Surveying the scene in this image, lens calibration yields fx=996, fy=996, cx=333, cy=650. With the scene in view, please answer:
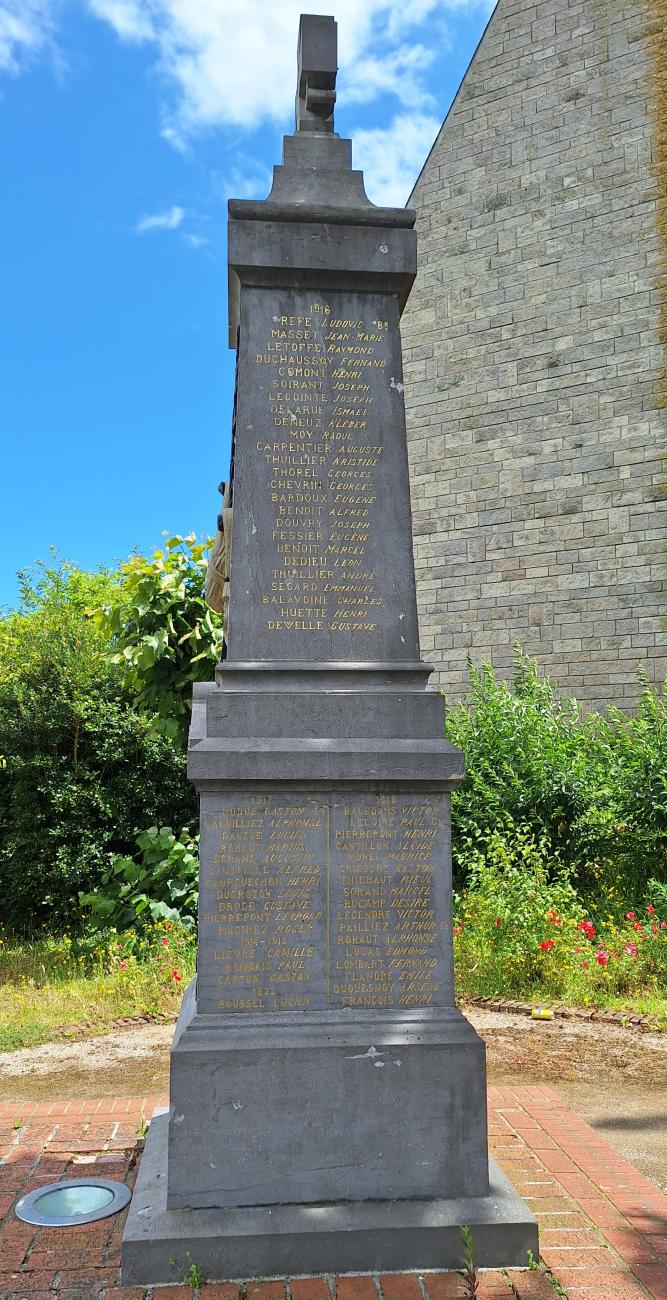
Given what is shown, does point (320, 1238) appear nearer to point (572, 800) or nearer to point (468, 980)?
point (468, 980)

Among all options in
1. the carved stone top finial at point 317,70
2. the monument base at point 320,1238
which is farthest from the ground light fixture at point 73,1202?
the carved stone top finial at point 317,70

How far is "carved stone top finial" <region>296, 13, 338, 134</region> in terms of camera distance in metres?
4.60

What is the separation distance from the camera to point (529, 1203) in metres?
4.05

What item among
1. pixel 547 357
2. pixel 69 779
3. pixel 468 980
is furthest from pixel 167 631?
pixel 547 357

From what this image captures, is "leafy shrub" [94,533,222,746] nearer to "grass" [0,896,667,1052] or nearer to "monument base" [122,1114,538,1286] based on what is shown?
"grass" [0,896,667,1052]

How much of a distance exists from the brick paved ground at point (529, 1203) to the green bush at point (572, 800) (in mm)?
5042

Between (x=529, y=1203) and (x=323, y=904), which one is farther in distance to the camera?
(x=529, y=1203)

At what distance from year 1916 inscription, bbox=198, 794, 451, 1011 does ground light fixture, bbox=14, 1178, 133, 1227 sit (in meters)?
0.95

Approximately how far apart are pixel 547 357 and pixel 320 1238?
13.4 meters

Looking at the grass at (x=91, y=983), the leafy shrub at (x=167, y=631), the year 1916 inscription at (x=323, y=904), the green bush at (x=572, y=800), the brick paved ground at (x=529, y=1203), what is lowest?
the brick paved ground at (x=529, y=1203)

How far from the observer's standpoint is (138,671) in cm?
930

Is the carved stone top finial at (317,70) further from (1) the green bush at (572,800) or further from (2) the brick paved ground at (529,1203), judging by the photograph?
(1) the green bush at (572,800)

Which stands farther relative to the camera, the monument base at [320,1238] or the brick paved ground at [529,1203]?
the monument base at [320,1238]

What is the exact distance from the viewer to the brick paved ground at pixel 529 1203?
11.1 ft
